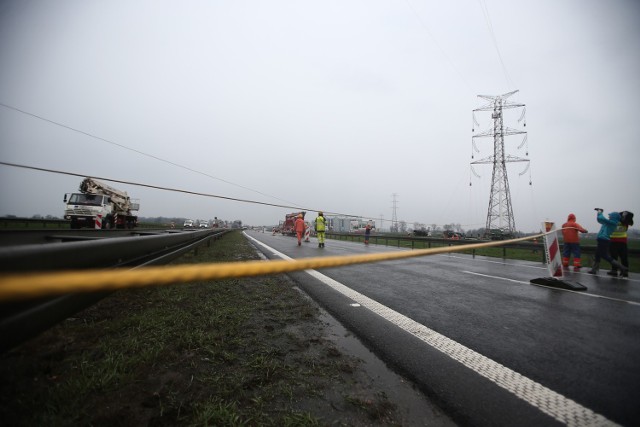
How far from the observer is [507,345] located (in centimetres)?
232

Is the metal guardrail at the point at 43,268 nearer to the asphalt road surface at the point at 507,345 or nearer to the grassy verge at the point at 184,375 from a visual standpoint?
the grassy verge at the point at 184,375

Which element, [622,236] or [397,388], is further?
[622,236]

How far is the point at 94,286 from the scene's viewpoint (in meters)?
0.74

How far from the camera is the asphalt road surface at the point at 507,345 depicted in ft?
4.91

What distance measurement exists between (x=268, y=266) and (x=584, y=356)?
2774mm

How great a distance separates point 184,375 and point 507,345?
8.68 feet

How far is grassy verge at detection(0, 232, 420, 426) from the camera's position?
1383 millimetres

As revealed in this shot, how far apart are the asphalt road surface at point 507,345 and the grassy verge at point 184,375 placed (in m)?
0.44

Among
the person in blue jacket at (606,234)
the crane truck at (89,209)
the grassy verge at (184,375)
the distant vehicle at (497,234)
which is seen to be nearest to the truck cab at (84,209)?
the crane truck at (89,209)

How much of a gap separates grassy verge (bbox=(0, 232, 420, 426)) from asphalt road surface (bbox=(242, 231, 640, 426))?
439 mm

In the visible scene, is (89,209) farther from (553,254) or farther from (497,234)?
(497,234)

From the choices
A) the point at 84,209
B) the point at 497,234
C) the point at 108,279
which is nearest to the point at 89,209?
the point at 84,209

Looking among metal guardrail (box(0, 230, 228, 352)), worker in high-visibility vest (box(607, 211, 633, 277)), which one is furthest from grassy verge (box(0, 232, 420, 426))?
worker in high-visibility vest (box(607, 211, 633, 277))

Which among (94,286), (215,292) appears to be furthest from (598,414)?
(215,292)
